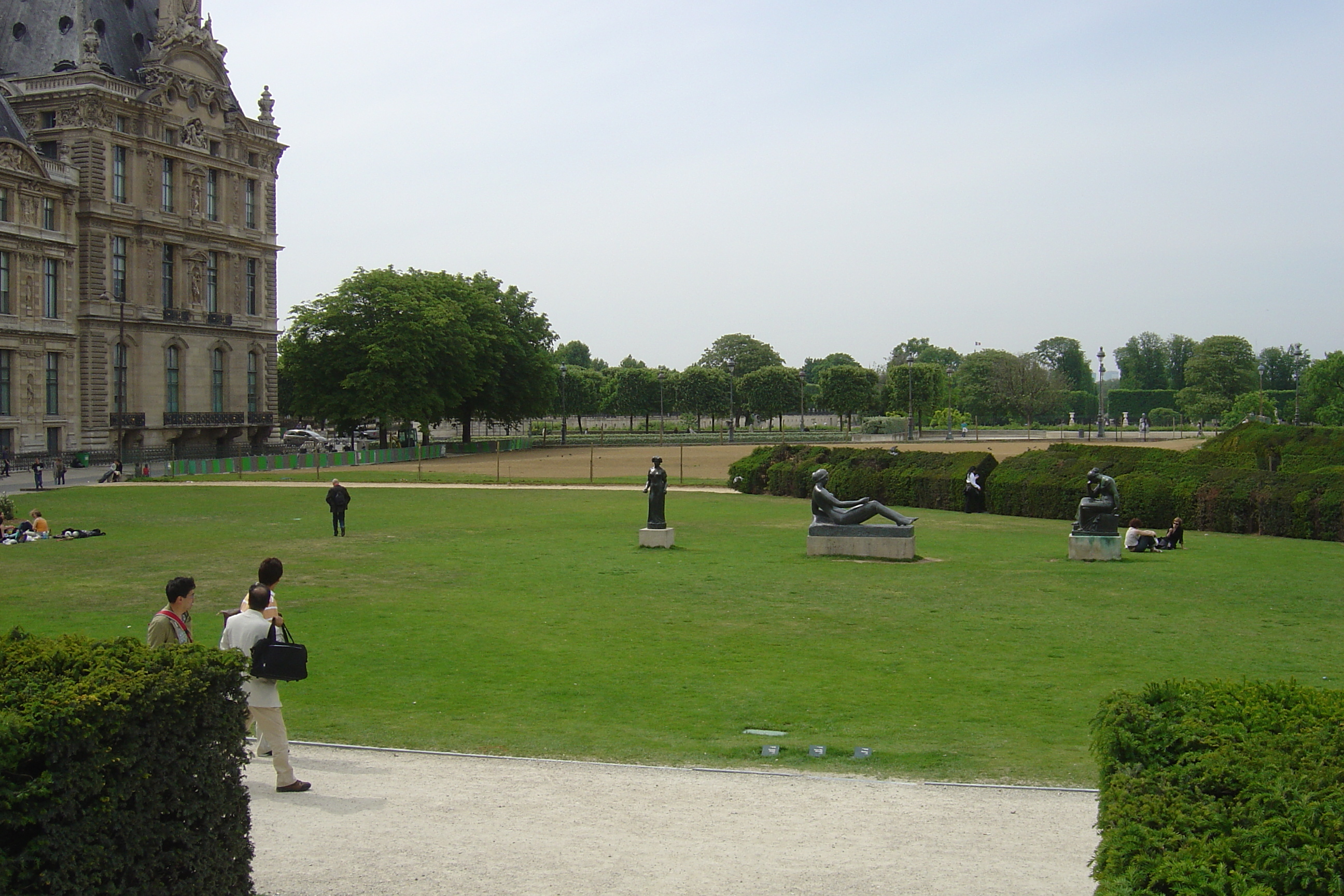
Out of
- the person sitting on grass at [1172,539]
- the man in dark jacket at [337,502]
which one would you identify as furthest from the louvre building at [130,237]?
the person sitting on grass at [1172,539]

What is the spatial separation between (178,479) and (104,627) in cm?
4109

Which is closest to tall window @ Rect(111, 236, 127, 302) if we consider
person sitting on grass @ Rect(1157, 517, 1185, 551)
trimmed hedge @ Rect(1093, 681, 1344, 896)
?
person sitting on grass @ Rect(1157, 517, 1185, 551)

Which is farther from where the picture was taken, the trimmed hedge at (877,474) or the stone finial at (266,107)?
the stone finial at (266,107)

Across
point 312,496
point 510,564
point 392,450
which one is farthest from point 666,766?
point 392,450

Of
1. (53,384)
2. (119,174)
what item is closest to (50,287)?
(53,384)

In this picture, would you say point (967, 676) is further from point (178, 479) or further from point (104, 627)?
point (178, 479)

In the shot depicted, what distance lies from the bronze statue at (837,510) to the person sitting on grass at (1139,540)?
5328 mm

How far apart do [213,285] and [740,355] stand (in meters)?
101

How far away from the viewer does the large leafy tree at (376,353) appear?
75.4 meters

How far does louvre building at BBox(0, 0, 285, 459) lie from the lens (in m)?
63.2

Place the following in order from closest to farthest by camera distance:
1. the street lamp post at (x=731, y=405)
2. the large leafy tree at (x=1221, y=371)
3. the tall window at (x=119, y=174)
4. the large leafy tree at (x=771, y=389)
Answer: the tall window at (x=119, y=174) → the street lamp post at (x=731, y=405) → the large leafy tree at (x=771, y=389) → the large leafy tree at (x=1221, y=371)

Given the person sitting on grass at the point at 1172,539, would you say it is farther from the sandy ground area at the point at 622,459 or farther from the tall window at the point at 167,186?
the tall window at the point at 167,186

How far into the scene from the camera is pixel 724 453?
278 ft

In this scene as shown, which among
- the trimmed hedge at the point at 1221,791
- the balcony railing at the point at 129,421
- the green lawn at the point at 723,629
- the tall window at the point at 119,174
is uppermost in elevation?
the tall window at the point at 119,174
